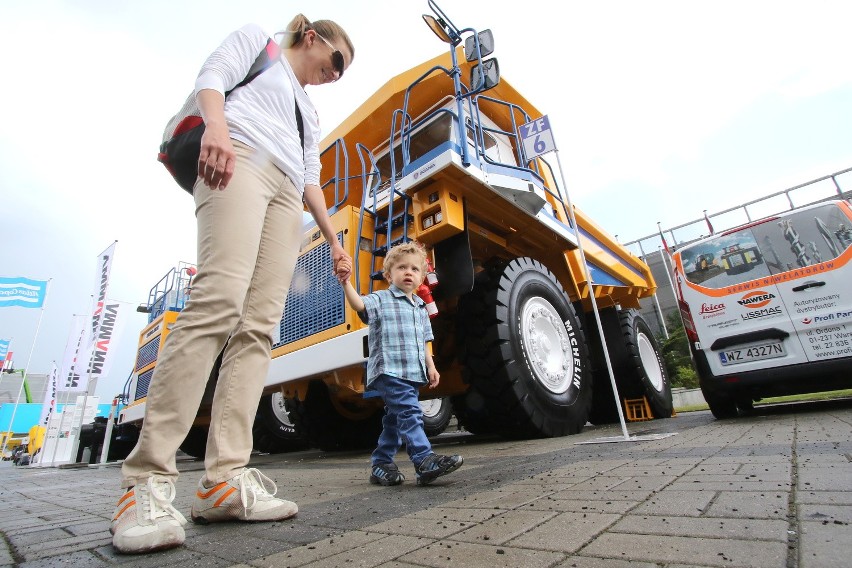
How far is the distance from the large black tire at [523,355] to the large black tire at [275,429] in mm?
2864

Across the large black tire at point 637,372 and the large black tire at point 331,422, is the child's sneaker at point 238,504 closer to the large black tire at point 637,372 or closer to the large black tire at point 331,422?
the large black tire at point 331,422

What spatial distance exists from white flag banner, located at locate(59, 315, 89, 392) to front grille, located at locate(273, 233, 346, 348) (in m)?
9.79

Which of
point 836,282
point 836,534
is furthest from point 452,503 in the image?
point 836,282

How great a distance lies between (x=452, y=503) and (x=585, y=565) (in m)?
0.72

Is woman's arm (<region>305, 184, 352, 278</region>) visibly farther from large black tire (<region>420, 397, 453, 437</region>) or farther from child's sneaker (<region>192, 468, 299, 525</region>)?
large black tire (<region>420, 397, 453, 437</region>)

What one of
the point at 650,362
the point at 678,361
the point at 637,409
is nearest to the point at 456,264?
the point at 637,409

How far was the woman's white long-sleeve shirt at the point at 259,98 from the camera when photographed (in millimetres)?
1508

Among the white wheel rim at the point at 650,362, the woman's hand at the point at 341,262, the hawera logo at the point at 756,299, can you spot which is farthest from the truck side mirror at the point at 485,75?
the white wheel rim at the point at 650,362

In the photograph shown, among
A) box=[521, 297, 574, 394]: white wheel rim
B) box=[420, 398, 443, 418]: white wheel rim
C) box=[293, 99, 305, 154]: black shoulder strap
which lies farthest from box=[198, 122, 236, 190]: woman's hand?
box=[420, 398, 443, 418]: white wheel rim

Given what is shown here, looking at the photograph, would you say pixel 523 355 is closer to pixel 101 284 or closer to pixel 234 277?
pixel 234 277

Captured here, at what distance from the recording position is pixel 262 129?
5.22ft

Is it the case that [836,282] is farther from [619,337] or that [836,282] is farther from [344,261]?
[344,261]

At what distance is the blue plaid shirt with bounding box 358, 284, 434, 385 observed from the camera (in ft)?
7.00

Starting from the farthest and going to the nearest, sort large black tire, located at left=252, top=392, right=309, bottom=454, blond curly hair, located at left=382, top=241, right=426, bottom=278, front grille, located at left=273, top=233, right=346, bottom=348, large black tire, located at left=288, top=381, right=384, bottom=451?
large black tire, located at left=252, top=392, right=309, bottom=454 → large black tire, located at left=288, top=381, right=384, bottom=451 → front grille, located at left=273, top=233, right=346, bottom=348 → blond curly hair, located at left=382, top=241, right=426, bottom=278
